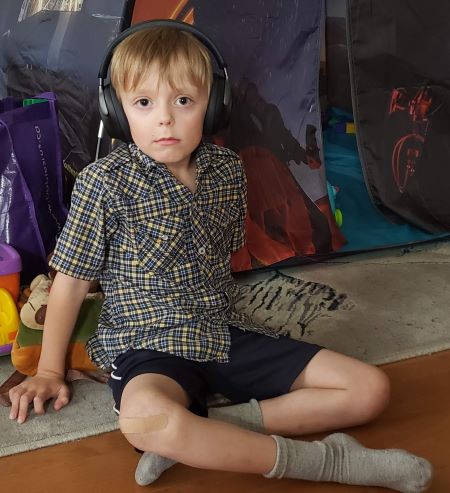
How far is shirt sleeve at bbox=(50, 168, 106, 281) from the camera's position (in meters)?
1.07

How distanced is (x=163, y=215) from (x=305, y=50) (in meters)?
0.73

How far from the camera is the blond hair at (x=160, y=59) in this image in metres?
1.03

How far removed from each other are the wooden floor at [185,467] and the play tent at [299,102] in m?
0.60

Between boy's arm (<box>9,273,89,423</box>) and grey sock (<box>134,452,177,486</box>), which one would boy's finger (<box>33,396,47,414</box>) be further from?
grey sock (<box>134,452,177,486</box>)

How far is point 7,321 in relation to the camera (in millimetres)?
1258

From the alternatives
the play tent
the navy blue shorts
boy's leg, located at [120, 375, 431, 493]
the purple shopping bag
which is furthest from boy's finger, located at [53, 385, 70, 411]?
the play tent

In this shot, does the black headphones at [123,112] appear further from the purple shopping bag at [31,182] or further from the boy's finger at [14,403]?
the boy's finger at [14,403]

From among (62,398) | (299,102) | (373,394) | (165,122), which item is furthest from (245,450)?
(299,102)

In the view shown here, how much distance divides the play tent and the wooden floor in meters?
0.60

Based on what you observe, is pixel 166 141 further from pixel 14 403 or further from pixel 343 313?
pixel 343 313

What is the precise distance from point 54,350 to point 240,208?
393 mm

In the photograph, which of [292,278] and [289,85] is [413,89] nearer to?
[289,85]

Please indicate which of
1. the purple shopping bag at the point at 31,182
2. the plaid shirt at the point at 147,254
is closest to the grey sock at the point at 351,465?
the plaid shirt at the point at 147,254

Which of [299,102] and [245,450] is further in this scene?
[299,102]
